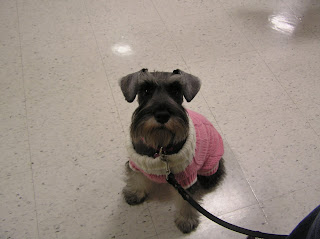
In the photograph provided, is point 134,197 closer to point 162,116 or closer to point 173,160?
point 173,160

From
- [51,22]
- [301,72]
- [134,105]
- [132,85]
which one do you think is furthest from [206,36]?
[132,85]

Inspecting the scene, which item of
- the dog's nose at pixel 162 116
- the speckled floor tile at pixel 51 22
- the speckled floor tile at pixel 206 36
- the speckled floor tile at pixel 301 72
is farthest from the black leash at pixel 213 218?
the speckled floor tile at pixel 51 22

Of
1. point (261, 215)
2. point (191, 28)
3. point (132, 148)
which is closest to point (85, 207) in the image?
point (132, 148)

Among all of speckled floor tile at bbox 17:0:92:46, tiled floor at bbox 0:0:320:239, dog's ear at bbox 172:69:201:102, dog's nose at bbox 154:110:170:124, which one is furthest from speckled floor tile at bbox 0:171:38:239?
speckled floor tile at bbox 17:0:92:46

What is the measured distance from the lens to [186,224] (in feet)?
5.37

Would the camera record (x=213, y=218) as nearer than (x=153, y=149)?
Yes

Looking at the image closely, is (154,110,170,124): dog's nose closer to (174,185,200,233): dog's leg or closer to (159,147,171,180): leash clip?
→ (159,147,171,180): leash clip

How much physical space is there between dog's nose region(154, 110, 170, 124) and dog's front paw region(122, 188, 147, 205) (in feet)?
2.31

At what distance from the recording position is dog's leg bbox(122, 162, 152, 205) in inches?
67.3

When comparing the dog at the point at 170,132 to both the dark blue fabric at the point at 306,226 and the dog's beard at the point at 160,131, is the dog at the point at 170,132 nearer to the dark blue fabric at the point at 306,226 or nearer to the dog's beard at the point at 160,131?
the dog's beard at the point at 160,131

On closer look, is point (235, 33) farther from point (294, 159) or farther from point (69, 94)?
point (69, 94)

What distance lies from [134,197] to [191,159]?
53cm

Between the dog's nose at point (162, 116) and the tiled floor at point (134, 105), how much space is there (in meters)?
0.76

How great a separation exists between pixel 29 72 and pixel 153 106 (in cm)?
159
